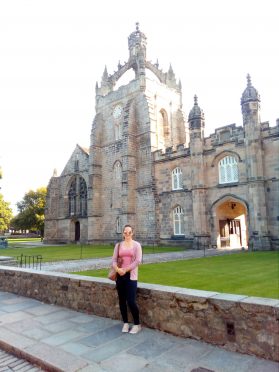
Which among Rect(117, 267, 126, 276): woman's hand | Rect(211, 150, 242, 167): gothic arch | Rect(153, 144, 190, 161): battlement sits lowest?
Rect(117, 267, 126, 276): woman's hand

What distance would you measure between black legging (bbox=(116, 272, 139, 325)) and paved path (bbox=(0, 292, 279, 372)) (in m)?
0.33

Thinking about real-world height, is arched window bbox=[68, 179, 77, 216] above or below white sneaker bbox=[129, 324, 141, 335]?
above

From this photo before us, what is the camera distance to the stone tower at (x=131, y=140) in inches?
1221

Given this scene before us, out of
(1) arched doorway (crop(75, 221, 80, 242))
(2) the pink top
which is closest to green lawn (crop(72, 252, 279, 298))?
(2) the pink top

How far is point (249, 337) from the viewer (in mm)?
4312

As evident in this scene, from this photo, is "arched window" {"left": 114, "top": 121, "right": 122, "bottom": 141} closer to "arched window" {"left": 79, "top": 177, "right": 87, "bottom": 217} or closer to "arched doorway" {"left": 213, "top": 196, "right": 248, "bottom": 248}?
"arched window" {"left": 79, "top": 177, "right": 87, "bottom": 217}

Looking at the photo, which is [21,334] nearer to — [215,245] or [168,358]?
[168,358]

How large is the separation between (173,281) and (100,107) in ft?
104

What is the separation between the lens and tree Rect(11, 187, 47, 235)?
193ft

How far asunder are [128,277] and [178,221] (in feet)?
76.2

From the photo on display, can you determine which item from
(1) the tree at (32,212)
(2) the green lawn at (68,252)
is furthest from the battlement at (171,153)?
(1) the tree at (32,212)

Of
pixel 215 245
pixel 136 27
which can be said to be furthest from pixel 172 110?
pixel 215 245

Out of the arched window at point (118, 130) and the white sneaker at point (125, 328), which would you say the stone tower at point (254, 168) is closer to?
the arched window at point (118, 130)

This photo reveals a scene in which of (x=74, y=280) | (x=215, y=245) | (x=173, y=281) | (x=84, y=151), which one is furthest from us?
(x=84, y=151)
